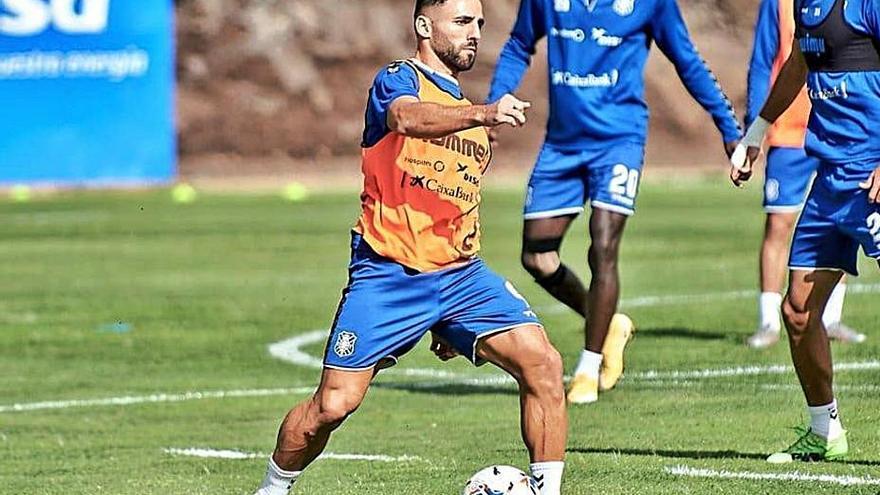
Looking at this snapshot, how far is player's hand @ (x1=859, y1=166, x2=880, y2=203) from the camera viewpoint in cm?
787

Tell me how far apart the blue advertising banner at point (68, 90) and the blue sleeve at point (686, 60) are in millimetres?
18719

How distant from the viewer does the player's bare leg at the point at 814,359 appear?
26.8 ft

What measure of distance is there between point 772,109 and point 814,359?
41.8 inches

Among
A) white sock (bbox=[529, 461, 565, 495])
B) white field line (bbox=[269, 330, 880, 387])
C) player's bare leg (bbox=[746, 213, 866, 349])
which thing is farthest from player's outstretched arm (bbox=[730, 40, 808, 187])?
player's bare leg (bbox=[746, 213, 866, 349])

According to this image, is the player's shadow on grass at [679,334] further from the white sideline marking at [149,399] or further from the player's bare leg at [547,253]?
the white sideline marking at [149,399]

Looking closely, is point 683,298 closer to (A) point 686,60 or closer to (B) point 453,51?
(A) point 686,60

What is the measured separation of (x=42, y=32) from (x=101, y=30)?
0.87 meters

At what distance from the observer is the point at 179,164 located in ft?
100

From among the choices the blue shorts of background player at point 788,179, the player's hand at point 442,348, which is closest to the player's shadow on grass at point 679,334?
the blue shorts of background player at point 788,179

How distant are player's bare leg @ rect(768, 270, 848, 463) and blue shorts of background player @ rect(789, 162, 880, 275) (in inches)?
2.5

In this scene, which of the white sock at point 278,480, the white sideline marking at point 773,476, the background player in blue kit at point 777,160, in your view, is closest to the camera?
the white sock at point 278,480

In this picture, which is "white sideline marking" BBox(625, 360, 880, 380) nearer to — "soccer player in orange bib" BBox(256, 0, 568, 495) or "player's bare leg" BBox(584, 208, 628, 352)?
"player's bare leg" BBox(584, 208, 628, 352)

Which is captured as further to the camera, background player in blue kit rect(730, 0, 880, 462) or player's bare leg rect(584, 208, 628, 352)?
player's bare leg rect(584, 208, 628, 352)

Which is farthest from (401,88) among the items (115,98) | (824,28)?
(115,98)
